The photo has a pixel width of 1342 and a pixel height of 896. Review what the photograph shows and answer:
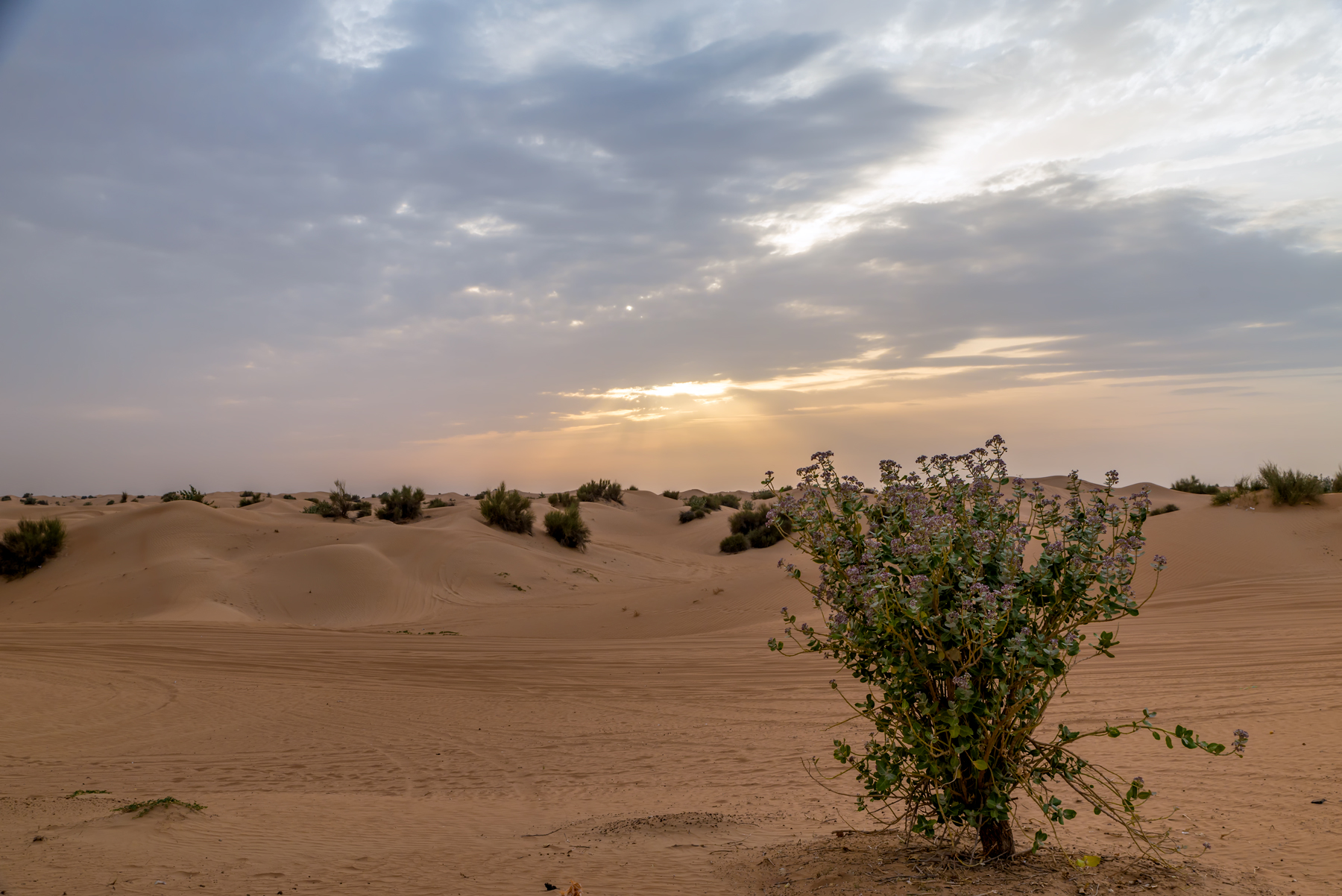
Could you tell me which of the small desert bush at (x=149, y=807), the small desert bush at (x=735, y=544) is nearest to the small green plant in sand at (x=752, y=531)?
the small desert bush at (x=735, y=544)

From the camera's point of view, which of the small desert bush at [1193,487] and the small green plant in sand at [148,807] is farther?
the small desert bush at [1193,487]

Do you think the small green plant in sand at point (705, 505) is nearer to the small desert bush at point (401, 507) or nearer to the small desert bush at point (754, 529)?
the small desert bush at point (754, 529)

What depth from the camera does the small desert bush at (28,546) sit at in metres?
21.0

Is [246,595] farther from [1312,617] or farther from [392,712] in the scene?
[1312,617]

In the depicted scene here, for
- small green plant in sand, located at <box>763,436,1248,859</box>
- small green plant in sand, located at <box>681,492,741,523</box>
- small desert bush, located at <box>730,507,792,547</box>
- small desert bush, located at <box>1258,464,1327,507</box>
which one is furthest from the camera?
small green plant in sand, located at <box>681,492,741,523</box>

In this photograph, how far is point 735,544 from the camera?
95.9ft

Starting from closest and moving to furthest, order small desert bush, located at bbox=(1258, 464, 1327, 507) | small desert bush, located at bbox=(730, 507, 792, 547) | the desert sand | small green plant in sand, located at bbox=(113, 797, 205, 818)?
the desert sand < small green plant in sand, located at bbox=(113, 797, 205, 818) < small desert bush, located at bbox=(1258, 464, 1327, 507) < small desert bush, located at bbox=(730, 507, 792, 547)

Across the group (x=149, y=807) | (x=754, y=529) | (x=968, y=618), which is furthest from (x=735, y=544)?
(x=968, y=618)

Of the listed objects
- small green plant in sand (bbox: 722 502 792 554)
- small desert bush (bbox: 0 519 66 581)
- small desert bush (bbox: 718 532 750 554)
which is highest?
small desert bush (bbox: 0 519 66 581)

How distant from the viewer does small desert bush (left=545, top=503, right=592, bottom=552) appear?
90.3ft

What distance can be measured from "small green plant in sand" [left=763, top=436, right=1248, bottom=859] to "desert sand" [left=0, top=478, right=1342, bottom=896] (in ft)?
1.57

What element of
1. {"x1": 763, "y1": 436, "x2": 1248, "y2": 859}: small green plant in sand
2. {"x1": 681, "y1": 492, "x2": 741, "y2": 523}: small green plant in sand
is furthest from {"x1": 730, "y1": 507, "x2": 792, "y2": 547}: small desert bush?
{"x1": 763, "y1": 436, "x2": 1248, "y2": 859}: small green plant in sand

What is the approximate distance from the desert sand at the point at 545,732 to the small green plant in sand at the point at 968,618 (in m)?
0.48

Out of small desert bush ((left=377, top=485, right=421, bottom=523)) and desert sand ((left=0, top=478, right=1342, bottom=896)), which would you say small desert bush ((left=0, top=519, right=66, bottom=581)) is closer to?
desert sand ((left=0, top=478, right=1342, bottom=896))
